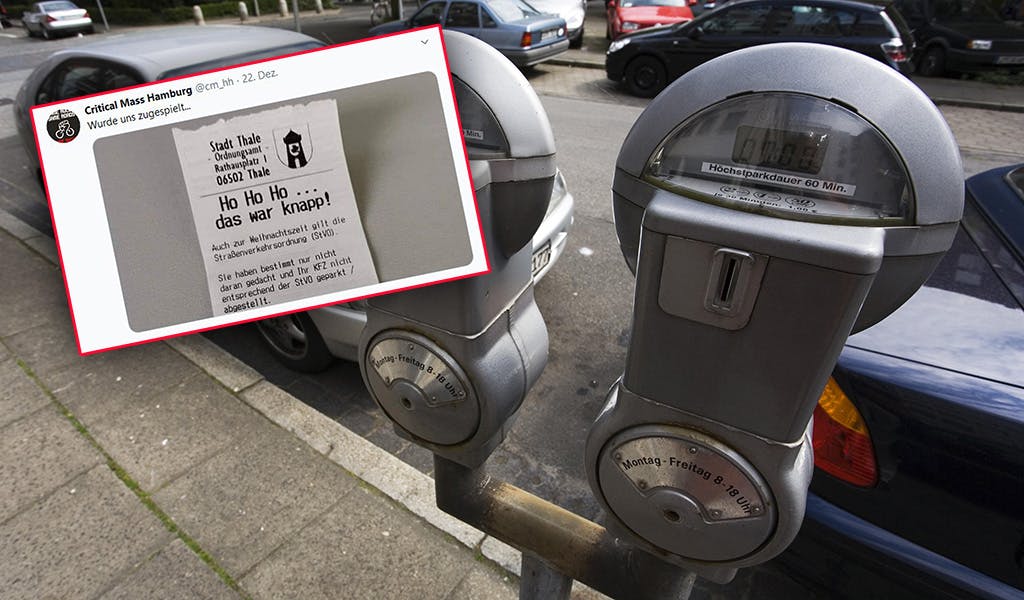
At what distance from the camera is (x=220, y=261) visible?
1.02m

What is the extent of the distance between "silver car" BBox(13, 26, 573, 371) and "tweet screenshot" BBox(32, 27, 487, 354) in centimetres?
147

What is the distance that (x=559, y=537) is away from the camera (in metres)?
1.28

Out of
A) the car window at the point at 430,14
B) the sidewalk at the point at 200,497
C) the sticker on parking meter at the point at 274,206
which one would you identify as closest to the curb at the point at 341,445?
the sidewalk at the point at 200,497

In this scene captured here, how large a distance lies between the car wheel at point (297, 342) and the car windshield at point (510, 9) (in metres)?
7.32

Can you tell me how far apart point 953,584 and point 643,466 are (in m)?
0.99

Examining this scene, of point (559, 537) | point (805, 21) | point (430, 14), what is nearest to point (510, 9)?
point (430, 14)

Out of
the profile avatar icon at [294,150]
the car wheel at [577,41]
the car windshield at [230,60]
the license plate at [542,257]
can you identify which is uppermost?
the profile avatar icon at [294,150]

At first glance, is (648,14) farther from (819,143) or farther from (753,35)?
(819,143)

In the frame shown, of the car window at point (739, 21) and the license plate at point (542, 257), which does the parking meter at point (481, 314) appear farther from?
the car window at point (739, 21)

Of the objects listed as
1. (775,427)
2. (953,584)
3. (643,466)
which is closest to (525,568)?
(643,466)

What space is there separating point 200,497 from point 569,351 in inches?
67.6

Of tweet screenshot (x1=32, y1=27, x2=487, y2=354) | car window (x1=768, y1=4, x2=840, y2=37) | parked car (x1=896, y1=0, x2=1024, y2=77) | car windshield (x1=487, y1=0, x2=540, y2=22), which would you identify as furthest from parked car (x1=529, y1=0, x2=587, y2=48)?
tweet screenshot (x1=32, y1=27, x2=487, y2=354)

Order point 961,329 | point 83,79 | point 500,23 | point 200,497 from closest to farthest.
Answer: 1. point 961,329
2. point 200,497
3. point 83,79
4. point 500,23

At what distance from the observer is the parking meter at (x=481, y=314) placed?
0.97 m
